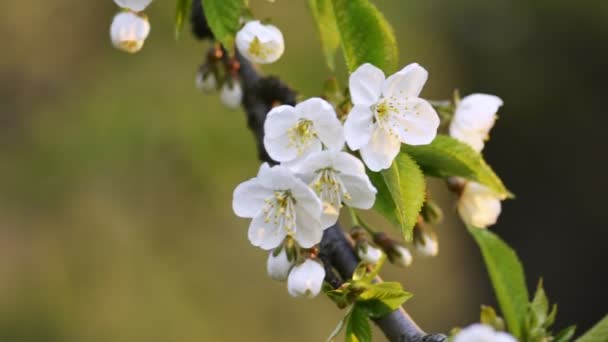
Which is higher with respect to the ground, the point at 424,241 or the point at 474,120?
the point at 474,120

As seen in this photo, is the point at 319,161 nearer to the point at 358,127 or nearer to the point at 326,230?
the point at 358,127

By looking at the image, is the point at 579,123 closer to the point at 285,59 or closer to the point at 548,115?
the point at 548,115

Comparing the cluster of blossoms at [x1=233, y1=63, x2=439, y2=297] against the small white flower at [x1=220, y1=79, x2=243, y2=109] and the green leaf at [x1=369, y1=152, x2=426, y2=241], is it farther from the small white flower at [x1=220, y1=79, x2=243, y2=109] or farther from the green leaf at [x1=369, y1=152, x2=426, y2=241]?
the small white flower at [x1=220, y1=79, x2=243, y2=109]

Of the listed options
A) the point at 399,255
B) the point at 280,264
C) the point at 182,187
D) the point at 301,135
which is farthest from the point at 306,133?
the point at 182,187

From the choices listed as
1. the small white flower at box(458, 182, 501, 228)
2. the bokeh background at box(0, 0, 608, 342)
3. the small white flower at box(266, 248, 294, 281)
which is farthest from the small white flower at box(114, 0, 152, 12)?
the bokeh background at box(0, 0, 608, 342)

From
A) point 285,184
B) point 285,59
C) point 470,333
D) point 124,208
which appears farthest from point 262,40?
point 285,59

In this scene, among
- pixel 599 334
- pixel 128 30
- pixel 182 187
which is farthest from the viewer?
pixel 182 187
